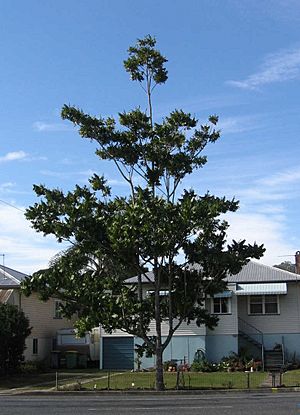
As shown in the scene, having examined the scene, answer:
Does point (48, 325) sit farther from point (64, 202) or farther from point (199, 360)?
point (64, 202)

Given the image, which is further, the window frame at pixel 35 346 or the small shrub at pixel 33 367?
the window frame at pixel 35 346

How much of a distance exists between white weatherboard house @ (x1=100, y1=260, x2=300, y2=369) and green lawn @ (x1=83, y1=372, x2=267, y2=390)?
426 centimetres

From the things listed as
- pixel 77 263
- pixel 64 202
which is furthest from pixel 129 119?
pixel 77 263

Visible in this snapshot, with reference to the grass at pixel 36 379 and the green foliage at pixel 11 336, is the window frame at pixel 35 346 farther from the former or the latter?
the green foliage at pixel 11 336

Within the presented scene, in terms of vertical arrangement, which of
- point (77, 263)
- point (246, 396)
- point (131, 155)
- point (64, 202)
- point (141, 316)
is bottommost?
point (246, 396)

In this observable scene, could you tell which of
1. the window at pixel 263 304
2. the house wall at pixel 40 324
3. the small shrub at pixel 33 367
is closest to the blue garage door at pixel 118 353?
the small shrub at pixel 33 367

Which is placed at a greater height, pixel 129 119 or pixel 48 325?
pixel 129 119

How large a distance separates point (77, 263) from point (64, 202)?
8.75 ft

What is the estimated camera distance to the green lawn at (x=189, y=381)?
26.7 m

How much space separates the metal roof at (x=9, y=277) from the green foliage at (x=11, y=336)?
204 inches

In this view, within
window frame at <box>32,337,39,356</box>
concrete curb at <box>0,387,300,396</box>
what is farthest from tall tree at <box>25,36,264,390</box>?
window frame at <box>32,337,39,356</box>

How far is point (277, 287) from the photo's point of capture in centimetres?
3875

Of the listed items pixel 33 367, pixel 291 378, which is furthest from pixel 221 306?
pixel 33 367

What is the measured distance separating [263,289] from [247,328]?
3.11m
